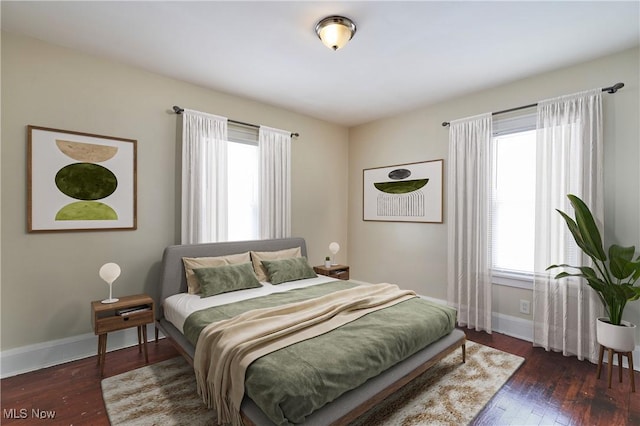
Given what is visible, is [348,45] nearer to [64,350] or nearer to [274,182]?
[274,182]

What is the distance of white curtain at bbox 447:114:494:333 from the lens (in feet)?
11.8

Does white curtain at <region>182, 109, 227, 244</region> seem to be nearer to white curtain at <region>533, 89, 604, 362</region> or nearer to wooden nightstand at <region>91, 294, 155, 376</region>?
wooden nightstand at <region>91, 294, 155, 376</region>

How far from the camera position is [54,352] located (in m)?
2.73

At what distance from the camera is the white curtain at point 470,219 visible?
3.60 meters

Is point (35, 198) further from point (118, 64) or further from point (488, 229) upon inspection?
point (488, 229)

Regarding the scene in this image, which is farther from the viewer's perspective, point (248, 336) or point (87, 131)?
point (87, 131)

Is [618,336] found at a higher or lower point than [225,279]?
lower

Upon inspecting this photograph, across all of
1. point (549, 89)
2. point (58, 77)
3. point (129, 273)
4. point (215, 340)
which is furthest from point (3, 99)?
point (549, 89)

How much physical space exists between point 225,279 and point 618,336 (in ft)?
11.6

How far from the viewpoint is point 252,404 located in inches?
67.5

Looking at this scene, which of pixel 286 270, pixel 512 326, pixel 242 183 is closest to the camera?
pixel 512 326

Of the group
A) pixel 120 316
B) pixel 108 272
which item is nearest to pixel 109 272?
pixel 108 272

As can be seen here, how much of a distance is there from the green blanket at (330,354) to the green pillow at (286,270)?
28.3 inches

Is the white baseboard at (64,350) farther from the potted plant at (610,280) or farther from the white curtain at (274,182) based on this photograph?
the white curtain at (274,182)
